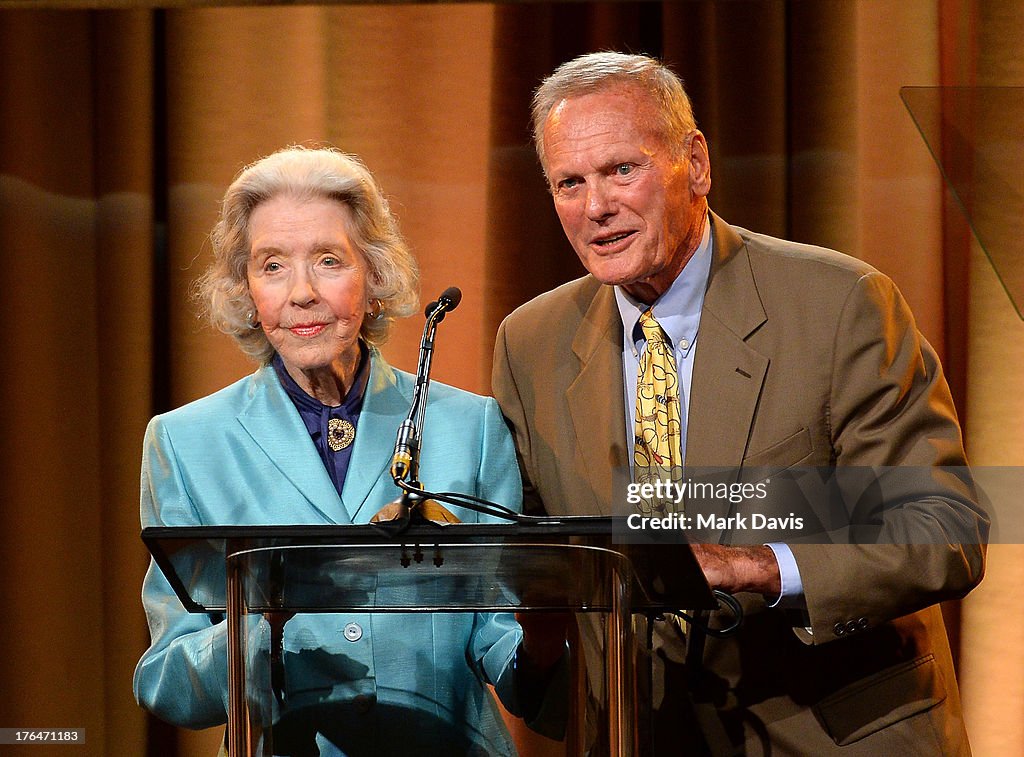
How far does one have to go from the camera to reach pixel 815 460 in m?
2.15

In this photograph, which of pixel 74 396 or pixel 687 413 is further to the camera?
pixel 74 396

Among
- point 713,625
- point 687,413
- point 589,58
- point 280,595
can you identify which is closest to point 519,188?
point 589,58

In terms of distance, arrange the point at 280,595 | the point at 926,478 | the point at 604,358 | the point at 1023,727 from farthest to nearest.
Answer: the point at 1023,727
the point at 604,358
the point at 926,478
the point at 280,595

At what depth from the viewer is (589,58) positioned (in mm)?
2389

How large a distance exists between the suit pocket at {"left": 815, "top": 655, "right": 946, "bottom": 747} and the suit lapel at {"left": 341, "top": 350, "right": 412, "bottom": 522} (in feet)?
2.69

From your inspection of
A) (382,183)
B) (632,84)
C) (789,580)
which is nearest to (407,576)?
(789,580)

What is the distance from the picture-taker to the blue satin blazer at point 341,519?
145 centimetres

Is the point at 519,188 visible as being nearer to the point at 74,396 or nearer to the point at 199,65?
the point at 199,65

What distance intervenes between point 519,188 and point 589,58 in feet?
1.27

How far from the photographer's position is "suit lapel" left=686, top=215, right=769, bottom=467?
215 centimetres

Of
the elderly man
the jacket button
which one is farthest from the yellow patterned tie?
the jacket button

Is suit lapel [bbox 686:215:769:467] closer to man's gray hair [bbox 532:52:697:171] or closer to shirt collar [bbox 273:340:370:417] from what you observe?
man's gray hair [bbox 532:52:697:171]

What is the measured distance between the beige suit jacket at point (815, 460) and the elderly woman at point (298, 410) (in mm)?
322

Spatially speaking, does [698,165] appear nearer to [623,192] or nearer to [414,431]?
[623,192]
